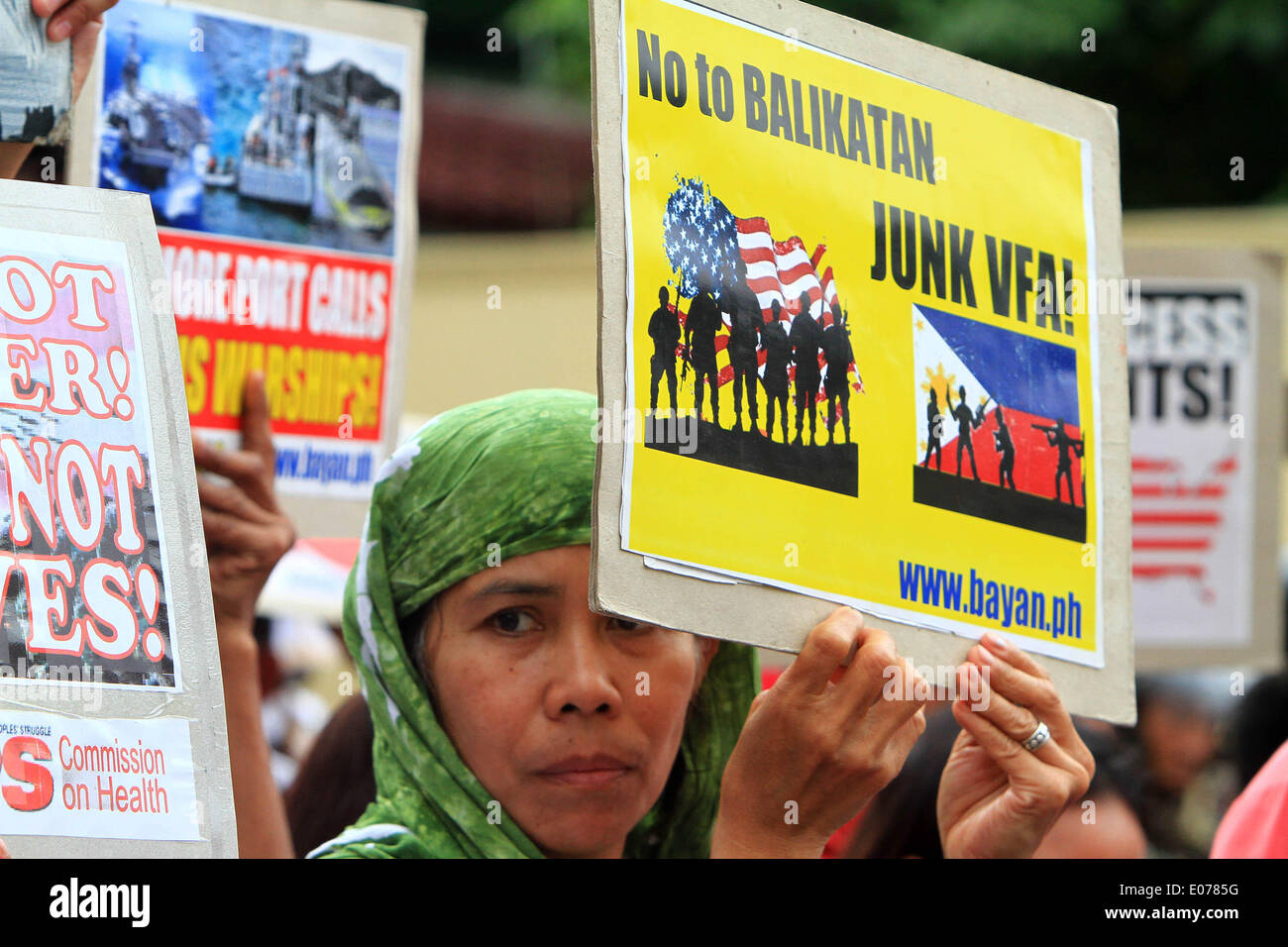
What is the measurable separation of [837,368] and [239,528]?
1075 millimetres

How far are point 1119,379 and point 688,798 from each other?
2.70ft

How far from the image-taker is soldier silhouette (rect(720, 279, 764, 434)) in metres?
1.93

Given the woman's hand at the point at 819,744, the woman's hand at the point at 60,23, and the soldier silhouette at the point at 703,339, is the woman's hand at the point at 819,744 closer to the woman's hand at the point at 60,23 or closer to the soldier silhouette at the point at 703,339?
the soldier silhouette at the point at 703,339

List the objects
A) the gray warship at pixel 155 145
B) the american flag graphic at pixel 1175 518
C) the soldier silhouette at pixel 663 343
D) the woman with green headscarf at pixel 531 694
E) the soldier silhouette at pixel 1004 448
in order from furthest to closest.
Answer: the american flag graphic at pixel 1175 518
the gray warship at pixel 155 145
the soldier silhouette at pixel 1004 448
the woman with green headscarf at pixel 531 694
the soldier silhouette at pixel 663 343

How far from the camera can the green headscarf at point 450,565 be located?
7.23ft

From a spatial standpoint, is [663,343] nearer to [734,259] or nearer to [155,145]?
[734,259]

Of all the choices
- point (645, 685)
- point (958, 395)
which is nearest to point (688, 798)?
point (645, 685)

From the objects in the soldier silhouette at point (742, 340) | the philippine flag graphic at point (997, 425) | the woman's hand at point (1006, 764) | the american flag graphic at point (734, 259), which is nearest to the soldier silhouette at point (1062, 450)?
the philippine flag graphic at point (997, 425)

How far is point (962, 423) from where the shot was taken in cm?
217

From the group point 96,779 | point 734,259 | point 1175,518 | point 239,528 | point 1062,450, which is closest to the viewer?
point 96,779

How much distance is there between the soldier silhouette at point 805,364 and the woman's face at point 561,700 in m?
0.38

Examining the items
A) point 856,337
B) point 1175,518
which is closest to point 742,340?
point 856,337

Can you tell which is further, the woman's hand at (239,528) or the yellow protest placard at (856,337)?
the woman's hand at (239,528)
